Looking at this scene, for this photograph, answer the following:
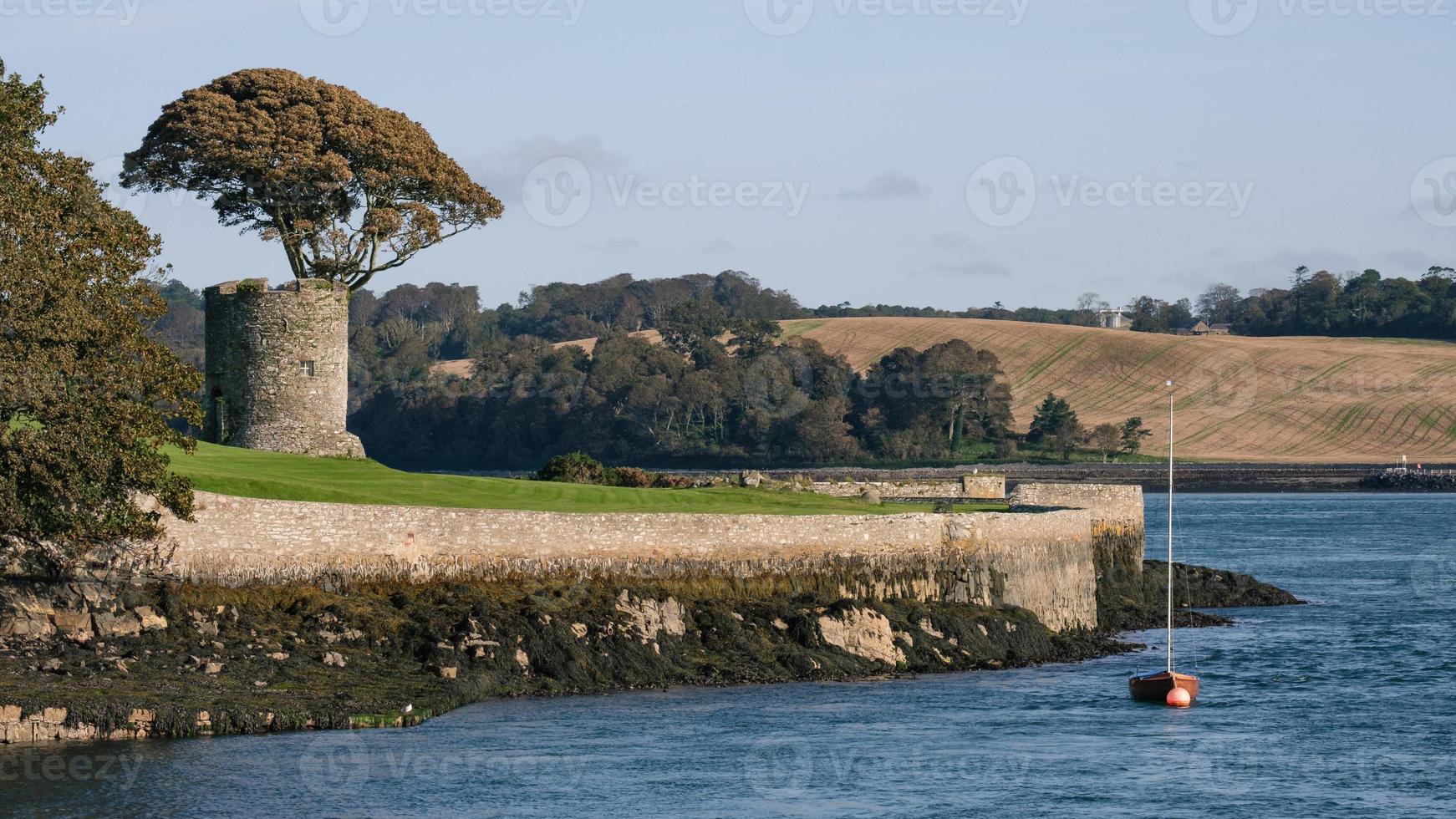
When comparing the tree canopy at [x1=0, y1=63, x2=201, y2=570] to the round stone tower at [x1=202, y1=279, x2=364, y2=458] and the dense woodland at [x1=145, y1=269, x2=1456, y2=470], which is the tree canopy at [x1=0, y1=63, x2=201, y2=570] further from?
the dense woodland at [x1=145, y1=269, x2=1456, y2=470]

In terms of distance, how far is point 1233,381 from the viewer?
16825 centimetres

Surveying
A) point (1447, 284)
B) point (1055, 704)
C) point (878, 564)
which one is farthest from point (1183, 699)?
point (1447, 284)

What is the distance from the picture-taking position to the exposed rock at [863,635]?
35188 millimetres

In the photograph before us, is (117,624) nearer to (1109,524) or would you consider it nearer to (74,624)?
(74,624)

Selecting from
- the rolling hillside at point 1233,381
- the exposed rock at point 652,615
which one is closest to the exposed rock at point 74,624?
the exposed rock at point 652,615

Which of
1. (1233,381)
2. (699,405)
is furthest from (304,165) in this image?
(1233,381)

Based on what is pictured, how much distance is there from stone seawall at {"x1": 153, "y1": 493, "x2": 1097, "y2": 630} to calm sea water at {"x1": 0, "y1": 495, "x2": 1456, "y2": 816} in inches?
123

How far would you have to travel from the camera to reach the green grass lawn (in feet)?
116

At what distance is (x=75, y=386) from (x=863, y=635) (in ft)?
50.7

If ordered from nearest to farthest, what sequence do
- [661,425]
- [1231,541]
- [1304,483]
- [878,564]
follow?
[878,564] → [1231,541] → [1304,483] → [661,425]

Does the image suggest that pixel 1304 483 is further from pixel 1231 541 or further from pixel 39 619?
pixel 39 619

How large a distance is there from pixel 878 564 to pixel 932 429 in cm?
10360

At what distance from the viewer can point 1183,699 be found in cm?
3397

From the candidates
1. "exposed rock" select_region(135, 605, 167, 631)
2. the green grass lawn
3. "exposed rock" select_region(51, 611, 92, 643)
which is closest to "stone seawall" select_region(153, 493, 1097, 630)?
"exposed rock" select_region(135, 605, 167, 631)
